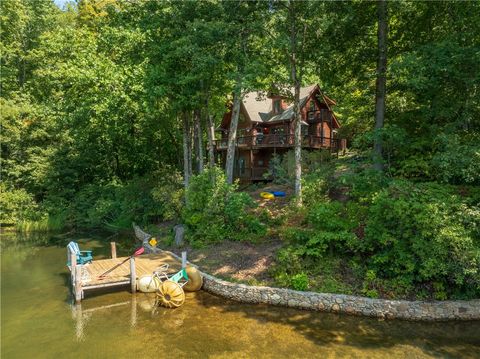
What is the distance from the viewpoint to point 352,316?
1021 centimetres

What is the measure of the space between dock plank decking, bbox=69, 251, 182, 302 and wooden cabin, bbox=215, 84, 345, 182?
14.3m

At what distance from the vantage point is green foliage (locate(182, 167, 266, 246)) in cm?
1501

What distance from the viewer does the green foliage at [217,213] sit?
1501cm

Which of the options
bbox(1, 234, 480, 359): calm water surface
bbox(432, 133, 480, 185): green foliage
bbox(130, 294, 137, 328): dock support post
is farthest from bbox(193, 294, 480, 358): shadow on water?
bbox(432, 133, 480, 185): green foliage

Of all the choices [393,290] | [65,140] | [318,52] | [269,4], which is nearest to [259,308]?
[393,290]

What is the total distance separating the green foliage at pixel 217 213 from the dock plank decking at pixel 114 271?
1.92 m

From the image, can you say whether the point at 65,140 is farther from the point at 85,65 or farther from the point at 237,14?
the point at 237,14

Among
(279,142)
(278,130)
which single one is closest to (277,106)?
(278,130)

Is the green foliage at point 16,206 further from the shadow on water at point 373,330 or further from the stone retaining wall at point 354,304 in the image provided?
the shadow on water at point 373,330

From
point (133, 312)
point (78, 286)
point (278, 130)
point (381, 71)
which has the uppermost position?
point (381, 71)

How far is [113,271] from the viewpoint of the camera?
41.4 ft

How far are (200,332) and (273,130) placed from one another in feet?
71.9

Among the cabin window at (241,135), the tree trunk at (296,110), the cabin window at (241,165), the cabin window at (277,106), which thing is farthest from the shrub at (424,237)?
the cabin window at (277,106)

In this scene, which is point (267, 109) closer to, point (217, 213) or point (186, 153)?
point (186, 153)
